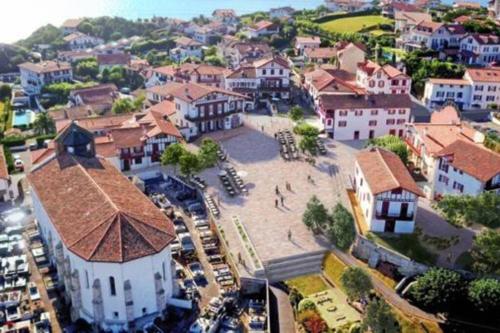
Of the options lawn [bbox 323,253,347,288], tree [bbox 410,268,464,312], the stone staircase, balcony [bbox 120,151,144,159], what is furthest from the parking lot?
tree [bbox 410,268,464,312]

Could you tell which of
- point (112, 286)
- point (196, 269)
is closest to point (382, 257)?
point (196, 269)

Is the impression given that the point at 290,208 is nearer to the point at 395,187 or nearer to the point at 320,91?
the point at 395,187

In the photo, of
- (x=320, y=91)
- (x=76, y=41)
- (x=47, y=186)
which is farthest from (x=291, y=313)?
(x=76, y=41)

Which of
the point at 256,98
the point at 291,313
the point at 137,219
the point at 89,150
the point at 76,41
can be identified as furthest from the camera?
the point at 76,41

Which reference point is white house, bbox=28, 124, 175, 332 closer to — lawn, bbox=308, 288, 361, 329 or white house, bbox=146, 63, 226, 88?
lawn, bbox=308, 288, 361, 329

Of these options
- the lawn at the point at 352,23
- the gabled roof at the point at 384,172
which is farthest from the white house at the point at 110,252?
the lawn at the point at 352,23
